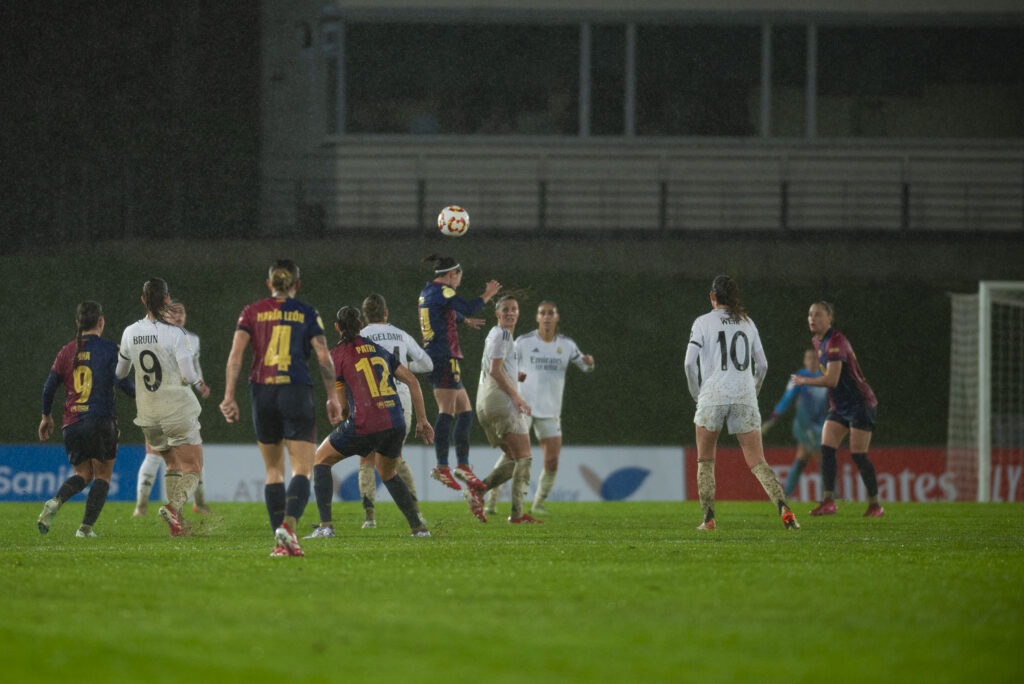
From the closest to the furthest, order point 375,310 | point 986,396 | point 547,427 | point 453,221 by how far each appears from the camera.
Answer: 1. point 375,310
2. point 547,427
3. point 453,221
4. point 986,396

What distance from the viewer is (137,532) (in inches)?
499

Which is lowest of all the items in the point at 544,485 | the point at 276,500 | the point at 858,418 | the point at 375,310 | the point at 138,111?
the point at 544,485

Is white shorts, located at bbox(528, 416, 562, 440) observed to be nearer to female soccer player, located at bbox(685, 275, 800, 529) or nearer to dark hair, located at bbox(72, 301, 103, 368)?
female soccer player, located at bbox(685, 275, 800, 529)

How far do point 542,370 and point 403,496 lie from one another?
4.31 metres

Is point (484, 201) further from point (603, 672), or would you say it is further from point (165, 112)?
point (603, 672)

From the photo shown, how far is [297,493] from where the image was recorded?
9.31m

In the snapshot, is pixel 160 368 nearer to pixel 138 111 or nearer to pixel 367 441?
pixel 367 441

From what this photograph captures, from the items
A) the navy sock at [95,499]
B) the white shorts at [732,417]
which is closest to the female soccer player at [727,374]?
the white shorts at [732,417]

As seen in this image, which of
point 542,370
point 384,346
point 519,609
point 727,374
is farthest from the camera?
point 542,370

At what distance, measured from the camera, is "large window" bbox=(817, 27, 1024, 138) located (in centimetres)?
2662

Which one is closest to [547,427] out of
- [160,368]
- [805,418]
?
[160,368]

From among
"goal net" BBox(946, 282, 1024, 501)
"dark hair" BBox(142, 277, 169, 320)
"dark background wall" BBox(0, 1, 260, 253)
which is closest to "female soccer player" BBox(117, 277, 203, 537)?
"dark hair" BBox(142, 277, 169, 320)

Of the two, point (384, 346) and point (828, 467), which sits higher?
point (384, 346)

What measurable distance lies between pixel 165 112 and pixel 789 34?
12.0 m
